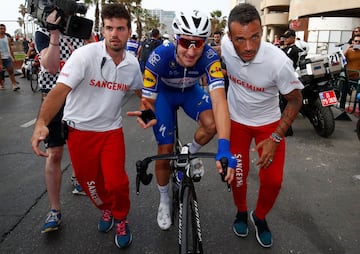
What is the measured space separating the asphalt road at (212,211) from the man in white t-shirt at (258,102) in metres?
0.32

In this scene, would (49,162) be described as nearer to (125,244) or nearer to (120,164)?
(120,164)

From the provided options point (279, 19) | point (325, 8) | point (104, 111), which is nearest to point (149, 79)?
point (104, 111)

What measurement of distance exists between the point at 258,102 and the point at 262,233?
1185 mm

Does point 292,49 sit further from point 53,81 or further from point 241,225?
point 53,81

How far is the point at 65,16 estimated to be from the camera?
9.29 ft

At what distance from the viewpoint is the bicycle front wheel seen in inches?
79.6

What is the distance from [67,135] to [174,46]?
1159 mm

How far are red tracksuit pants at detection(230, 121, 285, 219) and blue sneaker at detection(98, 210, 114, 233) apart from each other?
1226mm

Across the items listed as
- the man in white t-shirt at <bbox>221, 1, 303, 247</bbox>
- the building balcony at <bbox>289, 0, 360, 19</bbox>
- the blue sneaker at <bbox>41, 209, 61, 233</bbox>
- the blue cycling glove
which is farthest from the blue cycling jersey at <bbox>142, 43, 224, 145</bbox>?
the building balcony at <bbox>289, 0, 360, 19</bbox>

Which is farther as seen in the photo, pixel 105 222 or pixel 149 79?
pixel 105 222

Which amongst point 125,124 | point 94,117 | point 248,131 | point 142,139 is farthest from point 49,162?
point 125,124

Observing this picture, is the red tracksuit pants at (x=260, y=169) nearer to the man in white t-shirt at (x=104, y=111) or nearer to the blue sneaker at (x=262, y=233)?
the blue sneaker at (x=262, y=233)

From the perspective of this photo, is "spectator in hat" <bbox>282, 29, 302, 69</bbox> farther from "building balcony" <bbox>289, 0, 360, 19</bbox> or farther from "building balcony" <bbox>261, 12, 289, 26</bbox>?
"building balcony" <bbox>261, 12, 289, 26</bbox>

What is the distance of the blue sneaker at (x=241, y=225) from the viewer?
3.07m
